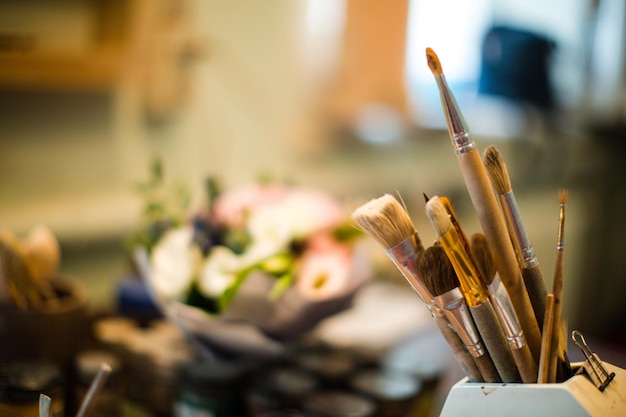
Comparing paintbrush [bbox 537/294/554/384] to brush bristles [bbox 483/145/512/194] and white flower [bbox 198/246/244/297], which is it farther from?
white flower [bbox 198/246/244/297]

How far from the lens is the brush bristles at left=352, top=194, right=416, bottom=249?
0.44 meters

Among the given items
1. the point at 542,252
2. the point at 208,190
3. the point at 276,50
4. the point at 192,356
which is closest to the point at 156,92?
the point at 276,50

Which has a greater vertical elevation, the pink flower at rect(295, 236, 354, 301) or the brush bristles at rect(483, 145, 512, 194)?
the brush bristles at rect(483, 145, 512, 194)

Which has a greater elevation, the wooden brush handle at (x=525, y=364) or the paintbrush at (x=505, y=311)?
the paintbrush at (x=505, y=311)

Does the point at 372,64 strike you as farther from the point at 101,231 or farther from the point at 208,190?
the point at 208,190

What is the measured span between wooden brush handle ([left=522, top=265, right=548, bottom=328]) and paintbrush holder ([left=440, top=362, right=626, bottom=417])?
0.05m

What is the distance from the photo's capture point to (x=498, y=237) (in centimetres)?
46

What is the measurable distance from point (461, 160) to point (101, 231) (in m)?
1.02

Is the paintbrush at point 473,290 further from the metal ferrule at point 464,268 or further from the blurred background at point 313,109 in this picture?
the blurred background at point 313,109

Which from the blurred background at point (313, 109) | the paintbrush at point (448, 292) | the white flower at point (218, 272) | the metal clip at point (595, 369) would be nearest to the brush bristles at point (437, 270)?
the paintbrush at point (448, 292)

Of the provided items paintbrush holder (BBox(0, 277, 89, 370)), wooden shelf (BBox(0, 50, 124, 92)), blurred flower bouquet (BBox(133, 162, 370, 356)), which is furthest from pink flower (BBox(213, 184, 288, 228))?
wooden shelf (BBox(0, 50, 124, 92))

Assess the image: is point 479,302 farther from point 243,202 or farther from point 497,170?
point 243,202

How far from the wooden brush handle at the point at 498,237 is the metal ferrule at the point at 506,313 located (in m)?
0.02

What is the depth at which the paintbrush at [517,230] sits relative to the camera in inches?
18.1
